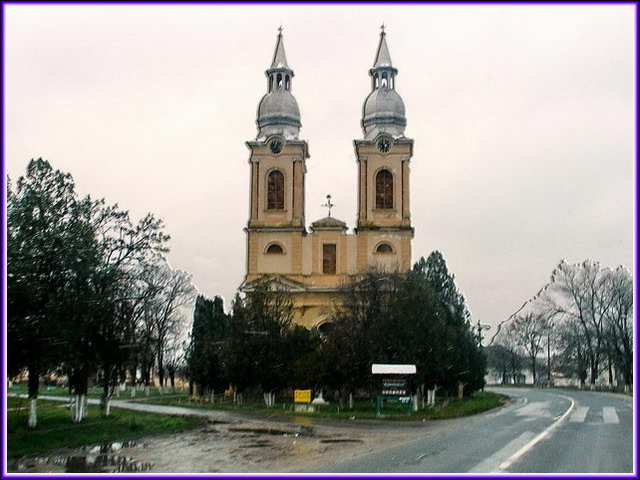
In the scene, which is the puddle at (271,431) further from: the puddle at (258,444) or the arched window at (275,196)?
the arched window at (275,196)

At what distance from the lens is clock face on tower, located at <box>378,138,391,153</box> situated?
63625mm

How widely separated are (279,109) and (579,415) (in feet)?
131

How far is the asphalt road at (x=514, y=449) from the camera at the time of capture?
15414 millimetres

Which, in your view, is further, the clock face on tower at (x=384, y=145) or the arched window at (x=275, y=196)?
the arched window at (x=275, y=196)

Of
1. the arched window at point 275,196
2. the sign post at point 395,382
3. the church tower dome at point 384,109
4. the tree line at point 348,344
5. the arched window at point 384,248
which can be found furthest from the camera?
the church tower dome at point 384,109

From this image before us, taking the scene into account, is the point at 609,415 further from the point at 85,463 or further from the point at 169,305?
the point at 169,305

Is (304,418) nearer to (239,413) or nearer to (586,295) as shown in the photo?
(239,413)

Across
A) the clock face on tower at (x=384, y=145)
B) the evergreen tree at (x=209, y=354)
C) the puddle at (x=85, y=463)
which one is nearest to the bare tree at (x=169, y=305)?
the evergreen tree at (x=209, y=354)

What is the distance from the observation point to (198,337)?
5528 centimetres

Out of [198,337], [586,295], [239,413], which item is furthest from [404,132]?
[239,413]

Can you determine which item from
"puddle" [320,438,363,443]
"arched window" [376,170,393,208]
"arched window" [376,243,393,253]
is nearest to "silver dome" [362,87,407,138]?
"arched window" [376,170,393,208]

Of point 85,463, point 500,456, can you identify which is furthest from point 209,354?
point 500,456

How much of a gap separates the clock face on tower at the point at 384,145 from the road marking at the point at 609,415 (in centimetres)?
3169

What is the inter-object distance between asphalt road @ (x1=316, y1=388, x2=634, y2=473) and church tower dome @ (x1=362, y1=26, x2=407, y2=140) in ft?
127
